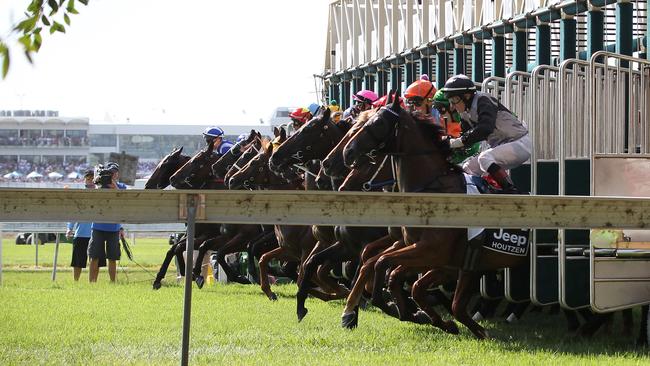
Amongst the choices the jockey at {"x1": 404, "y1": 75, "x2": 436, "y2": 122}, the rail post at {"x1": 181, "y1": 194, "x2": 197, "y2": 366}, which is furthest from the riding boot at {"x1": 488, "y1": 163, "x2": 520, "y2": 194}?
the rail post at {"x1": 181, "y1": 194, "x2": 197, "y2": 366}

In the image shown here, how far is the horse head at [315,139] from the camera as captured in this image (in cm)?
1133

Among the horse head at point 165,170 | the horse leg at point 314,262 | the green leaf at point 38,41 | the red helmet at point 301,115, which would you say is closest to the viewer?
the green leaf at point 38,41

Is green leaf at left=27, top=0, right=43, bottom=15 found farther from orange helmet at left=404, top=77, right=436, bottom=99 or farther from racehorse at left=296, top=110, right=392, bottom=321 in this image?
orange helmet at left=404, top=77, right=436, bottom=99

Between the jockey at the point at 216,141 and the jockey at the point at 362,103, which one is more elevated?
the jockey at the point at 362,103

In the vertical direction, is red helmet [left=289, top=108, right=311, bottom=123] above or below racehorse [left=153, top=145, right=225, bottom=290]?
above

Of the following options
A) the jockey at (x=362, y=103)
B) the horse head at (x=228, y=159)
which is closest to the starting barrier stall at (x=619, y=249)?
the jockey at (x=362, y=103)

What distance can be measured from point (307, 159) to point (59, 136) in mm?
120214

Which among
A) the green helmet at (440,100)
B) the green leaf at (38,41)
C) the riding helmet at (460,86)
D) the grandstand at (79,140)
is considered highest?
the grandstand at (79,140)

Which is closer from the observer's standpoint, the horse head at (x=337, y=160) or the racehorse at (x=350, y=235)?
the horse head at (x=337, y=160)

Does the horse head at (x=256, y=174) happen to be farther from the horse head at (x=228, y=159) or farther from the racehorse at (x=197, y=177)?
the racehorse at (x=197, y=177)

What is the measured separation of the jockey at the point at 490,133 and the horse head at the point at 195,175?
6.64 m

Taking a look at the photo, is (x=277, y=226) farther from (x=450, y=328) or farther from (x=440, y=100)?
(x=450, y=328)

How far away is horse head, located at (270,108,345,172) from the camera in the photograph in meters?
11.3

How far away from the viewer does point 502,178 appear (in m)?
9.61
